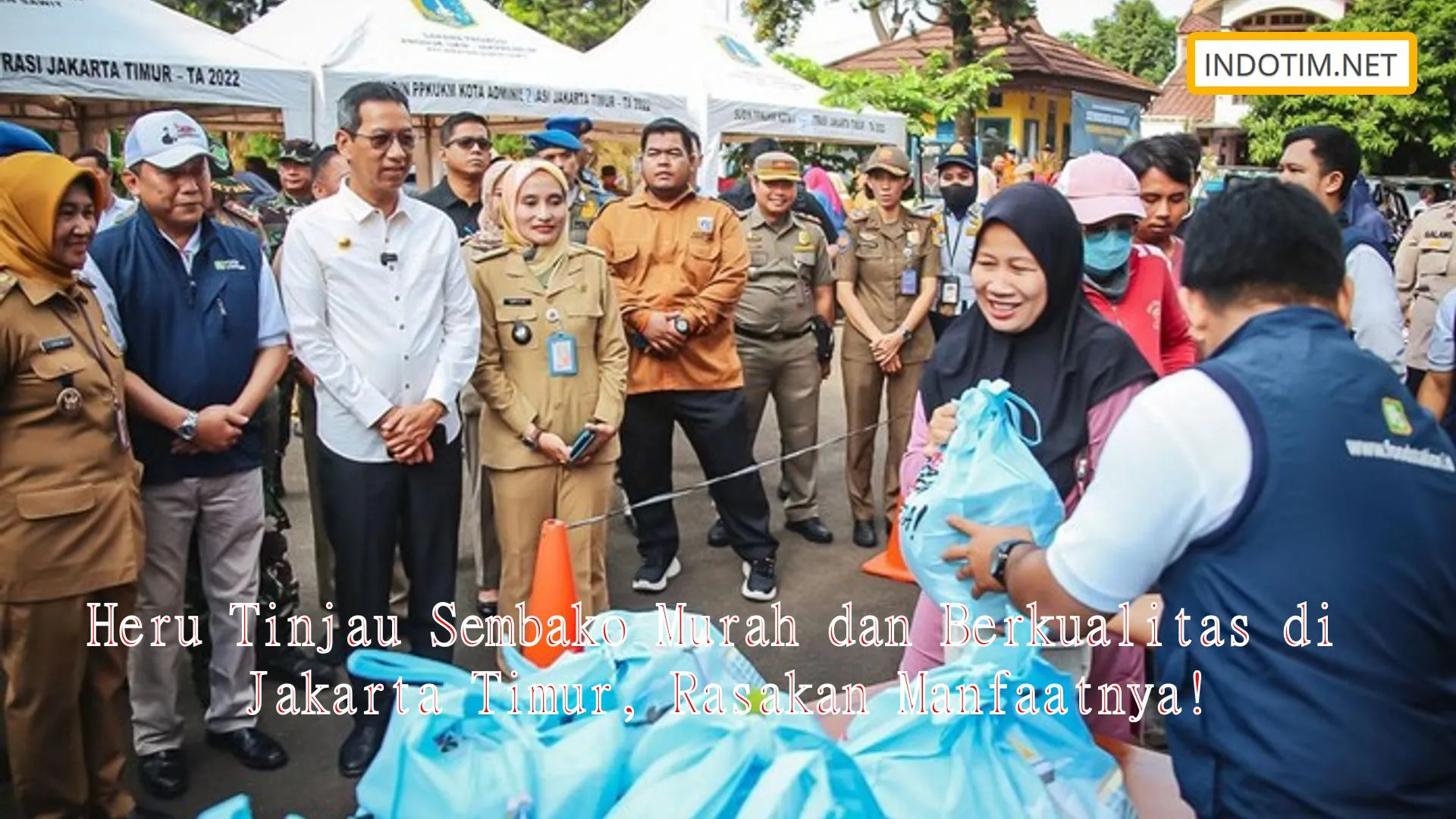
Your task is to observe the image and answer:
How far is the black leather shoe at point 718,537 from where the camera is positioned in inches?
231

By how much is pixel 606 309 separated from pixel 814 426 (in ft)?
7.17

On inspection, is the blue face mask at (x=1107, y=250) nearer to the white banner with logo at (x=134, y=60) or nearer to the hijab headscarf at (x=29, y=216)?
the hijab headscarf at (x=29, y=216)

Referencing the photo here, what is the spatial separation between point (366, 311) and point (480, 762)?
2.16 m

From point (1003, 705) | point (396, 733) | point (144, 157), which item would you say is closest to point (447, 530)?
point (144, 157)

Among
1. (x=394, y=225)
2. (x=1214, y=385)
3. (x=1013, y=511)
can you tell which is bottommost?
(x=1013, y=511)

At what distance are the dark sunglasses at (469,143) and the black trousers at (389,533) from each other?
6.35 ft

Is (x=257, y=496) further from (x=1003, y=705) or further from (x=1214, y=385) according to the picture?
(x=1214, y=385)

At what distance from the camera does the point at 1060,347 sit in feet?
8.31

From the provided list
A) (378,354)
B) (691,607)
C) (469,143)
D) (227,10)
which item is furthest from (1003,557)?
(227,10)

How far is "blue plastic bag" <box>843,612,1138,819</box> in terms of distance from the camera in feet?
5.27

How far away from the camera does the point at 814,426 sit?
19.9 feet

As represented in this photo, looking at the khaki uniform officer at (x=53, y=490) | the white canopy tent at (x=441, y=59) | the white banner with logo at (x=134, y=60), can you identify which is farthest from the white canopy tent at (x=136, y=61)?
the khaki uniform officer at (x=53, y=490)

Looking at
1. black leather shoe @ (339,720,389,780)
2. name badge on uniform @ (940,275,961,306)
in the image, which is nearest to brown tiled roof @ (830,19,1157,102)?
name badge on uniform @ (940,275,961,306)

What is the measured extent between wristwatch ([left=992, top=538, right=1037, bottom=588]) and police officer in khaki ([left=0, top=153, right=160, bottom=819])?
88.2 inches
